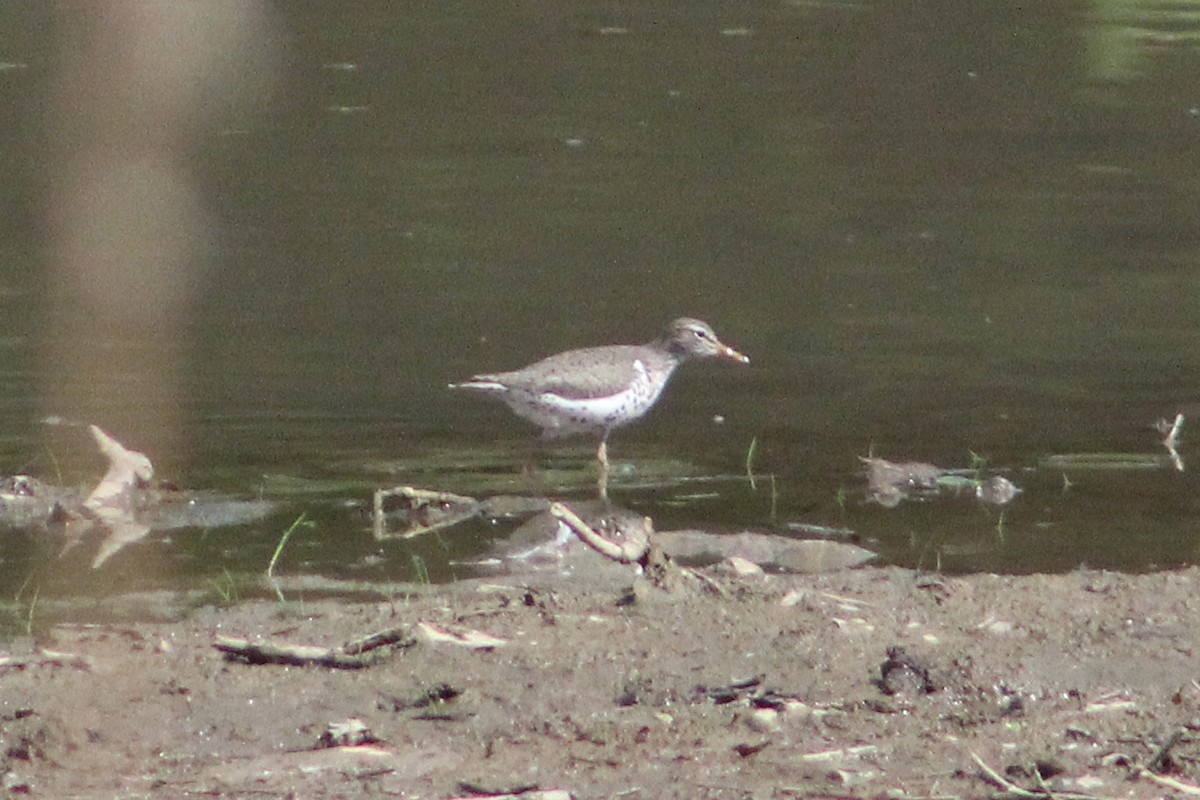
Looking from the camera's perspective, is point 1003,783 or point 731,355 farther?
point 731,355

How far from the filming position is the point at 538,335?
35.3 ft

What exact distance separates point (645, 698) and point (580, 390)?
429 centimetres

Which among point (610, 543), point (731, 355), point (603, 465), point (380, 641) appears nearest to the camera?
point (380, 641)

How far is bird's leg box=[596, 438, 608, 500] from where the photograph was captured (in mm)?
8195

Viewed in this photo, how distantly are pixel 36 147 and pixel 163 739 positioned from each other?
11.3 metres

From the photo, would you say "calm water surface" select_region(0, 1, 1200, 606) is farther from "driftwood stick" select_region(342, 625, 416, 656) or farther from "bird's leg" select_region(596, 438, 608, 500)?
A: "driftwood stick" select_region(342, 625, 416, 656)

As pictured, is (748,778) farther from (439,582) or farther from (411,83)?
(411,83)

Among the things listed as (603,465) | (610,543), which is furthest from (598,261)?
(610,543)

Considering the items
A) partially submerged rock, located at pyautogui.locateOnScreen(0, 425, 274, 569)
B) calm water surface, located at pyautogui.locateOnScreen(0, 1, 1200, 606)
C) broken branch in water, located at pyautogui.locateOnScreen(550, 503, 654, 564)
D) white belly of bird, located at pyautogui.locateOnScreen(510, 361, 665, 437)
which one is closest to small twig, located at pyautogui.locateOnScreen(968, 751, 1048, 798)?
calm water surface, located at pyautogui.locateOnScreen(0, 1, 1200, 606)

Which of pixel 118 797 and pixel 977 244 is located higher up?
pixel 118 797

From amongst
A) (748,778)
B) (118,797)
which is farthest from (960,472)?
(118,797)

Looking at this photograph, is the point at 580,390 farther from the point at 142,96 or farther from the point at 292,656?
the point at 142,96

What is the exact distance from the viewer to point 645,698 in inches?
185

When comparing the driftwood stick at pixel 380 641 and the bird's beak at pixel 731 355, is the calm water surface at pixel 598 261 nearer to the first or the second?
the bird's beak at pixel 731 355
